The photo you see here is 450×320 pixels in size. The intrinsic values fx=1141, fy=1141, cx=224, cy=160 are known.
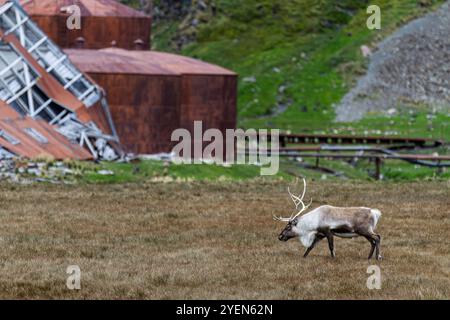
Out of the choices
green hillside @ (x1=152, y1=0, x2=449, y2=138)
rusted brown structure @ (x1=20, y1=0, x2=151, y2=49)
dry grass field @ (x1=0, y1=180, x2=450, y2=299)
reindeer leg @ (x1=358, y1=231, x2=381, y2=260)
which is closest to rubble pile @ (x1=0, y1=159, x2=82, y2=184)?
dry grass field @ (x1=0, y1=180, x2=450, y2=299)

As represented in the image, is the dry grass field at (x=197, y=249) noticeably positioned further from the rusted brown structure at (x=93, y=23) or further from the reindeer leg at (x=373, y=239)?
the rusted brown structure at (x=93, y=23)

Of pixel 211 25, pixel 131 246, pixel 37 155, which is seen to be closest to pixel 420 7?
pixel 211 25

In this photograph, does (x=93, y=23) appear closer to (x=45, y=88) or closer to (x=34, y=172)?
(x=45, y=88)

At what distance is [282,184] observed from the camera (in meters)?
42.8

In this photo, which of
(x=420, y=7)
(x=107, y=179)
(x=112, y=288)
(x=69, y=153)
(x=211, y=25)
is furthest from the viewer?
(x=211, y=25)

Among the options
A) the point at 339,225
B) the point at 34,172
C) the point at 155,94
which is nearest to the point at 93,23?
the point at 155,94

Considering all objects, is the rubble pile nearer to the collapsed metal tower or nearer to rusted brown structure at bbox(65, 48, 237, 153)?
the collapsed metal tower

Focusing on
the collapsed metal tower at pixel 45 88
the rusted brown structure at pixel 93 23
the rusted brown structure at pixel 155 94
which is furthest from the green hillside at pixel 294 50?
the collapsed metal tower at pixel 45 88

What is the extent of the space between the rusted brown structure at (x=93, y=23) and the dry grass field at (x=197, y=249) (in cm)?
3588

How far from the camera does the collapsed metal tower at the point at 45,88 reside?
4925 centimetres

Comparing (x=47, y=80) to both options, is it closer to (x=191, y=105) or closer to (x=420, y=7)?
(x=191, y=105)

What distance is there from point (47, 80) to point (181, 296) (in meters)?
34.4

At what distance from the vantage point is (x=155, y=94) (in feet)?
197

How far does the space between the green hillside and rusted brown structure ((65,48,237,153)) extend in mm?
19966
